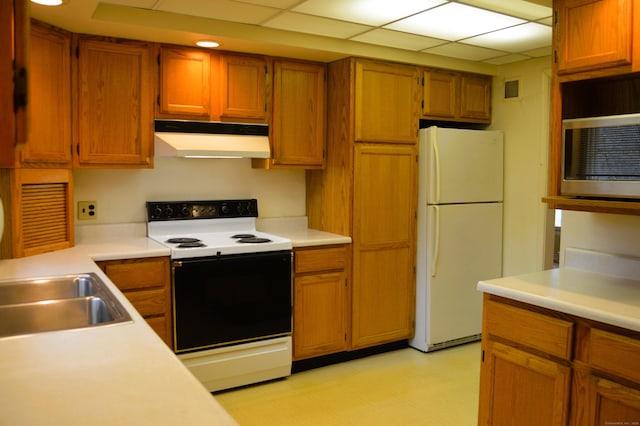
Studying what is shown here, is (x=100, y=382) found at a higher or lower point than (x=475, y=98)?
lower

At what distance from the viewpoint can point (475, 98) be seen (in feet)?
14.1

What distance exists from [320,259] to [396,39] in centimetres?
154

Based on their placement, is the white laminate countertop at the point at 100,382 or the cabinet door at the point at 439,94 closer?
the white laminate countertop at the point at 100,382

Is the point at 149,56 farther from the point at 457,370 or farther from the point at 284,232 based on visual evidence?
the point at 457,370

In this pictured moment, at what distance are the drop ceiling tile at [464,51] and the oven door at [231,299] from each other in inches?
70.4

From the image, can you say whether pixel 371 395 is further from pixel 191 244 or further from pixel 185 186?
pixel 185 186

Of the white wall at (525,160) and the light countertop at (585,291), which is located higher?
the white wall at (525,160)

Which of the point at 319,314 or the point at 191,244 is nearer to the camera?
the point at 191,244

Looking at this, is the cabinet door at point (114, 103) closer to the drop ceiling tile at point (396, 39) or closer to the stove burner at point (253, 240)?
the stove burner at point (253, 240)

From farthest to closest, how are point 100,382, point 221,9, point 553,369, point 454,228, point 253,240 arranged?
point 454,228
point 253,240
point 221,9
point 553,369
point 100,382

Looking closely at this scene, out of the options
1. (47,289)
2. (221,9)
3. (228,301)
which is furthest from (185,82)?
(47,289)

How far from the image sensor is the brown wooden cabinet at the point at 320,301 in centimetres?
354

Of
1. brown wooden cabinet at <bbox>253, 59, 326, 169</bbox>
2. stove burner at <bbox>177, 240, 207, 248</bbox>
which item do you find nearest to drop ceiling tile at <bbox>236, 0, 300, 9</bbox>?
→ brown wooden cabinet at <bbox>253, 59, 326, 169</bbox>

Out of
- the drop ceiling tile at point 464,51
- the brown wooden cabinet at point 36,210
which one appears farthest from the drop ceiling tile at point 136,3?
the drop ceiling tile at point 464,51
